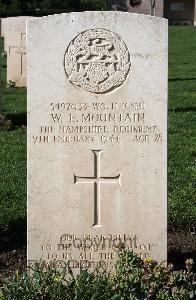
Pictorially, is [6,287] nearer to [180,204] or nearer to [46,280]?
[46,280]

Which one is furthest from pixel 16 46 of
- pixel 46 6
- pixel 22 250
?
pixel 46 6

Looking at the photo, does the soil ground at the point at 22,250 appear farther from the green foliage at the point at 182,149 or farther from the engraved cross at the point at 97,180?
the engraved cross at the point at 97,180

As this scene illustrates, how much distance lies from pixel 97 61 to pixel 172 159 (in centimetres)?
368

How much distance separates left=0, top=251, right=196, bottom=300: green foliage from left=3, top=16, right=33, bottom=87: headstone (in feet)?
34.3

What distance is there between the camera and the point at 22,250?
598cm

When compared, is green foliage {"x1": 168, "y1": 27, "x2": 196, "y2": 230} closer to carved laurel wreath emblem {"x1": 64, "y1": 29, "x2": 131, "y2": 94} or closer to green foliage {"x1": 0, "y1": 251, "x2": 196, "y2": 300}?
green foliage {"x1": 0, "y1": 251, "x2": 196, "y2": 300}

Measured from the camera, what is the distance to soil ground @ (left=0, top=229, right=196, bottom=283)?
5.65 metres

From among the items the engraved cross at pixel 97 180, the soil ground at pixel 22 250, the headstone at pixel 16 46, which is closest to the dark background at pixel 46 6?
the headstone at pixel 16 46

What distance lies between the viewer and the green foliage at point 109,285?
177 inches

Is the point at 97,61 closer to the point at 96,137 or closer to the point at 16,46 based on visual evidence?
the point at 96,137

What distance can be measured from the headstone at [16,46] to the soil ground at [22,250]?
9051 millimetres

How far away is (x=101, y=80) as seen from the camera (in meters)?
5.09

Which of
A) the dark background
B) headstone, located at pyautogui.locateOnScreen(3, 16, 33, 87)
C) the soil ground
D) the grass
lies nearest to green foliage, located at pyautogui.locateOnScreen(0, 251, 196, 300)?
the soil ground

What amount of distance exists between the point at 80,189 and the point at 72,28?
42.8 inches
